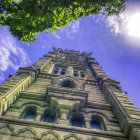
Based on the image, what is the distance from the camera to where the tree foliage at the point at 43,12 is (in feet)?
27.8

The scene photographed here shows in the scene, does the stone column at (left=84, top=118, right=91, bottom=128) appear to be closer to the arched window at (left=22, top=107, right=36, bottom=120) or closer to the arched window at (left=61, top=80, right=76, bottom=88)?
the arched window at (left=22, top=107, right=36, bottom=120)

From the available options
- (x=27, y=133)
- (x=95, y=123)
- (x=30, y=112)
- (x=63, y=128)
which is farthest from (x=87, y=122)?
(x=30, y=112)

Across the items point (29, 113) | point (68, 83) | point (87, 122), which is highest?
point (68, 83)

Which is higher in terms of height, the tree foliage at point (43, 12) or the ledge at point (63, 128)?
the tree foliage at point (43, 12)

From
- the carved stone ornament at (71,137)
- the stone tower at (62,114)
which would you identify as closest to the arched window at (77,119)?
the stone tower at (62,114)

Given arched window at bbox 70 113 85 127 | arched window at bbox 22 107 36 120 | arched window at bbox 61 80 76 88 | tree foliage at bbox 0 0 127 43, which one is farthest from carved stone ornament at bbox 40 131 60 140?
arched window at bbox 61 80 76 88

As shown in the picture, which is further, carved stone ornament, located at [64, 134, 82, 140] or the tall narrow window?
the tall narrow window

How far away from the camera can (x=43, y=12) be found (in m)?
9.25

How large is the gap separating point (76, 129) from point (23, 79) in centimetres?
573

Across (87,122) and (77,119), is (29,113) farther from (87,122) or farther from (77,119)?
(87,122)

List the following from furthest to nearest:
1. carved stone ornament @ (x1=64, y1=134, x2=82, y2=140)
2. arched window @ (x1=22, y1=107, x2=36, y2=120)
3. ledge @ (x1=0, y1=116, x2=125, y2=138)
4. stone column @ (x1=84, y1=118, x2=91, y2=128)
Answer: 1. arched window @ (x1=22, y1=107, x2=36, y2=120)
2. stone column @ (x1=84, y1=118, x2=91, y2=128)
3. ledge @ (x1=0, y1=116, x2=125, y2=138)
4. carved stone ornament @ (x1=64, y1=134, x2=82, y2=140)

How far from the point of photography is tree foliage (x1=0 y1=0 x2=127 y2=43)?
8470mm

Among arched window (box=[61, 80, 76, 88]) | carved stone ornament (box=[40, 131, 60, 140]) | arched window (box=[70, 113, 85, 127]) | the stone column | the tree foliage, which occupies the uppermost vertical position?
the tree foliage

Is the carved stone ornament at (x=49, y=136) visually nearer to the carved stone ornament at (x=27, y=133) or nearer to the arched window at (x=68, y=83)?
the carved stone ornament at (x=27, y=133)
